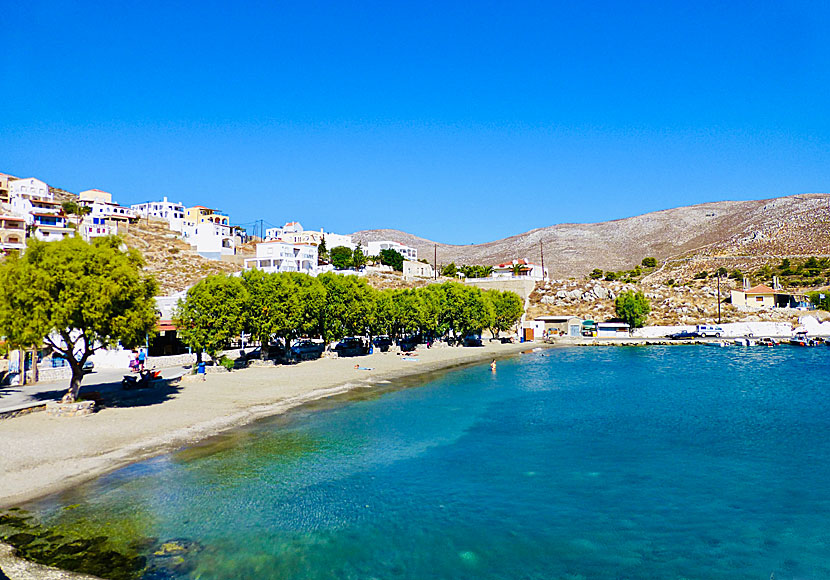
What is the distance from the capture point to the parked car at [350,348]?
63.9 meters

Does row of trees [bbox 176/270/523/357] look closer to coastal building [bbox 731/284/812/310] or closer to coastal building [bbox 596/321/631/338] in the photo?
coastal building [bbox 596/321/631/338]

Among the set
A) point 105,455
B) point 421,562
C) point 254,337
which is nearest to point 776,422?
point 421,562

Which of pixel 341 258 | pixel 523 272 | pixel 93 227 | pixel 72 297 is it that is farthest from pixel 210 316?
pixel 341 258

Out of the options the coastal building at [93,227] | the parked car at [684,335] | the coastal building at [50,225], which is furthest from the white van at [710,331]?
the coastal building at [50,225]

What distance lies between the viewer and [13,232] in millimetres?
97562

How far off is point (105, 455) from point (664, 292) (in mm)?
115093

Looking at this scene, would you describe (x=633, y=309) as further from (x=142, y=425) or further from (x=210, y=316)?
(x=142, y=425)

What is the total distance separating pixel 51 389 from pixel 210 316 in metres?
13.0

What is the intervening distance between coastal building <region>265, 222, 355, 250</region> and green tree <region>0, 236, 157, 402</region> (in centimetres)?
13100

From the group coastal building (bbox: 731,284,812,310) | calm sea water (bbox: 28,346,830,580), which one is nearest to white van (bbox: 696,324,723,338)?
coastal building (bbox: 731,284,812,310)

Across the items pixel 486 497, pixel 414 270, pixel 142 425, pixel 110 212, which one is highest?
pixel 110 212

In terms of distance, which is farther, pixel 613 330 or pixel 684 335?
pixel 613 330

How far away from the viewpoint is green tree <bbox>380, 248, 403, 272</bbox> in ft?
468

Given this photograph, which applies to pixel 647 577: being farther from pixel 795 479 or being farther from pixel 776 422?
Answer: pixel 776 422
